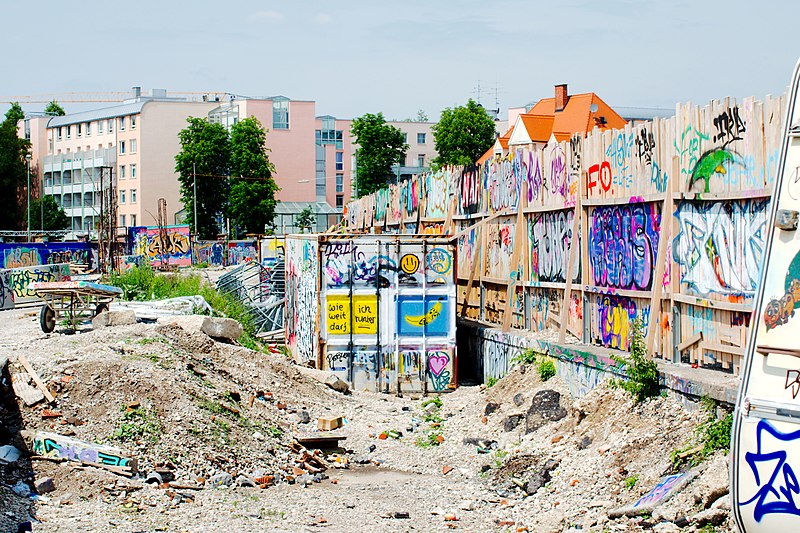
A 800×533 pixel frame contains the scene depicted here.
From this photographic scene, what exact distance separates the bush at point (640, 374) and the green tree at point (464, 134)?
195ft

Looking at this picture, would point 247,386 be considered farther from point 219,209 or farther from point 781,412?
point 219,209

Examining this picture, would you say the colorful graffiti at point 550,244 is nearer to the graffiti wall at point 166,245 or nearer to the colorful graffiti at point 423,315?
the colorful graffiti at point 423,315

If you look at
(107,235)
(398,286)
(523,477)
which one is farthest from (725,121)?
(107,235)

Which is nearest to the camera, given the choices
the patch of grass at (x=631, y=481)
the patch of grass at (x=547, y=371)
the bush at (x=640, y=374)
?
the patch of grass at (x=631, y=481)

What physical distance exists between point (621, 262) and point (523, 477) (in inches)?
129

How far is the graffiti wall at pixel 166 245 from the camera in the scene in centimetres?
6240

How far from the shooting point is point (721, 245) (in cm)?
1044

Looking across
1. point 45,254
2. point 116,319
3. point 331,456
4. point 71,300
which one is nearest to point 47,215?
point 45,254

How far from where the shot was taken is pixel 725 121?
405 inches

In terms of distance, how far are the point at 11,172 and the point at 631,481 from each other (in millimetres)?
94328

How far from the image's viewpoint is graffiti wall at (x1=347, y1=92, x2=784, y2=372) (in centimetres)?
1002

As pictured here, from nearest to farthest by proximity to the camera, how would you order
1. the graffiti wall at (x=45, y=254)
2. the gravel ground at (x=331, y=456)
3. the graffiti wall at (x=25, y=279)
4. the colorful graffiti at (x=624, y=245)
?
the gravel ground at (x=331, y=456), the colorful graffiti at (x=624, y=245), the graffiti wall at (x=25, y=279), the graffiti wall at (x=45, y=254)

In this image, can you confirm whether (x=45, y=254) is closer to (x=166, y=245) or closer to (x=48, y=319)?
(x=166, y=245)

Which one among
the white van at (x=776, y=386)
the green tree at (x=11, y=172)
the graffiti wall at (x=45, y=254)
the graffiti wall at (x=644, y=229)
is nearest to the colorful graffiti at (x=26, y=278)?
the graffiti wall at (x=644, y=229)
